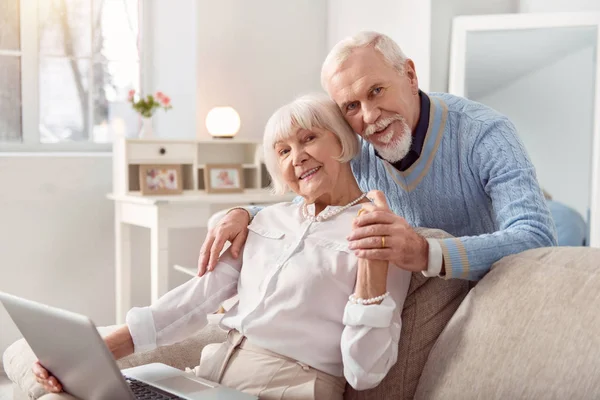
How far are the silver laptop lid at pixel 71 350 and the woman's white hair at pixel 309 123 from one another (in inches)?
25.7

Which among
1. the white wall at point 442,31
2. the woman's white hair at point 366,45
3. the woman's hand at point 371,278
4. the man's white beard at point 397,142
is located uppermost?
the white wall at point 442,31

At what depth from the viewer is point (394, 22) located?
4.05 m

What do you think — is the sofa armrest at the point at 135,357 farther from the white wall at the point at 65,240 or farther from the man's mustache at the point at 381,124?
the white wall at the point at 65,240

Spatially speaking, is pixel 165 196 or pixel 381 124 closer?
pixel 381 124

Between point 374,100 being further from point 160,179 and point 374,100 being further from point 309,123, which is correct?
point 160,179

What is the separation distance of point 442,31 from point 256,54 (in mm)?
1016

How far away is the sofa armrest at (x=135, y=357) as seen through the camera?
5.83 ft

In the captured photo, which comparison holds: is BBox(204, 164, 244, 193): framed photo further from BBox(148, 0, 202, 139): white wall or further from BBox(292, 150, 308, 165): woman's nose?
BBox(292, 150, 308, 165): woman's nose

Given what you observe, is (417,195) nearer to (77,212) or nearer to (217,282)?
(217,282)

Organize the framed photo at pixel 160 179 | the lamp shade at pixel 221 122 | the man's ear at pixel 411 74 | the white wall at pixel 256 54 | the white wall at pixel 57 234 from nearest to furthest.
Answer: the man's ear at pixel 411 74 → the framed photo at pixel 160 179 → the white wall at pixel 57 234 → the lamp shade at pixel 221 122 → the white wall at pixel 256 54

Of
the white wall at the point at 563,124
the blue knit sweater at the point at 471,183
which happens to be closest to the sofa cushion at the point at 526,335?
the blue knit sweater at the point at 471,183

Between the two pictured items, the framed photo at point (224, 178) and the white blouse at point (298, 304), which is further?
the framed photo at point (224, 178)

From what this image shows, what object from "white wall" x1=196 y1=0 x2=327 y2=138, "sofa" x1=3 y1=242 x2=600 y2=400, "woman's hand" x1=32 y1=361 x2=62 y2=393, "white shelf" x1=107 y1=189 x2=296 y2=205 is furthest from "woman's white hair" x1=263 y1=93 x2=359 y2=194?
"white wall" x1=196 y1=0 x2=327 y2=138

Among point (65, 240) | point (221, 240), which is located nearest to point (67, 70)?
point (65, 240)
